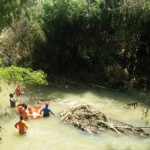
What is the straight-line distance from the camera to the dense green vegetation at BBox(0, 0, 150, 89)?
17.8 meters

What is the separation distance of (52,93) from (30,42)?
146 inches

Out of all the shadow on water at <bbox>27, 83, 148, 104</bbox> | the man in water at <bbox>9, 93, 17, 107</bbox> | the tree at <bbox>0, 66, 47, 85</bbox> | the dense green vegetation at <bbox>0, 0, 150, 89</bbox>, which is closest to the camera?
the tree at <bbox>0, 66, 47, 85</bbox>

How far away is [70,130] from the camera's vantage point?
13.2 metres

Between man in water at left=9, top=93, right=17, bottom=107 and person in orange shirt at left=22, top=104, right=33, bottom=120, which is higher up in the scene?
man in water at left=9, top=93, right=17, bottom=107

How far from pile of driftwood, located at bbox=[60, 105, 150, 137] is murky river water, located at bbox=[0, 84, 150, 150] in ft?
0.91

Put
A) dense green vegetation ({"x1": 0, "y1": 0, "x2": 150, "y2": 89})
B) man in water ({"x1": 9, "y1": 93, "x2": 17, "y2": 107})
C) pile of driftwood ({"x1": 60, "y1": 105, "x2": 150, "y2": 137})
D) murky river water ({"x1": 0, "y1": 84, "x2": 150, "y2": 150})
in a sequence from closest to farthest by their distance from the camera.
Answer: murky river water ({"x1": 0, "y1": 84, "x2": 150, "y2": 150}), pile of driftwood ({"x1": 60, "y1": 105, "x2": 150, "y2": 137}), man in water ({"x1": 9, "y1": 93, "x2": 17, "y2": 107}), dense green vegetation ({"x1": 0, "y1": 0, "x2": 150, "y2": 89})

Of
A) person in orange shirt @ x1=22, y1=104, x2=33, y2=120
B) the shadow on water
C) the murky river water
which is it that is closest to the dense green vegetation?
the shadow on water

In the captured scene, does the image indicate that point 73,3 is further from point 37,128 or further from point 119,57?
point 37,128

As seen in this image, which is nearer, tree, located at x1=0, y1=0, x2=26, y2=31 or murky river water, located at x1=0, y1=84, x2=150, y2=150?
tree, located at x1=0, y1=0, x2=26, y2=31

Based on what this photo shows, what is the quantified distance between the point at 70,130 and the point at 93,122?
41.8 inches

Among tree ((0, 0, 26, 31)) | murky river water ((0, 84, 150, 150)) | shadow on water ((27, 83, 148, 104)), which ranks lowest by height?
murky river water ((0, 84, 150, 150))

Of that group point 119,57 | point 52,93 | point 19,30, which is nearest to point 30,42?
point 19,30

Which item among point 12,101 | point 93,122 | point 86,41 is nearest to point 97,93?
point 86,41

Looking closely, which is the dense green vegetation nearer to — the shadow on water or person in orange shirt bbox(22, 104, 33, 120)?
the shadow on water
